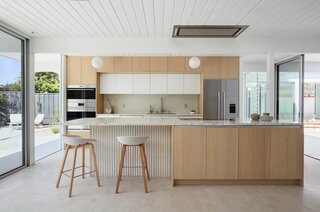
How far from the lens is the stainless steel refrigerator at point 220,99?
640 cm

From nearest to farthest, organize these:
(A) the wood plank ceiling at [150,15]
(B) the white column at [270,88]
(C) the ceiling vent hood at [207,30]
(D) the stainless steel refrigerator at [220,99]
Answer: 1. (A) the wood plank ceiling at [150,15]
2. (C) the ceiling vent hood at [207,30]
3. (B) the white column at [270,88]
4. (D) the stainless steel refrigerator at [220,99]

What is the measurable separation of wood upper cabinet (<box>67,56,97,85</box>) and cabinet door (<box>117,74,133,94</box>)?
65 centimetres

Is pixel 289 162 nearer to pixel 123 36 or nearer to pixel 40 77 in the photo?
pixel 123 36

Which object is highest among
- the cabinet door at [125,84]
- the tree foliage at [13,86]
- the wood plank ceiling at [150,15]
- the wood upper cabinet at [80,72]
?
the wood plank ceiling at [150,15]

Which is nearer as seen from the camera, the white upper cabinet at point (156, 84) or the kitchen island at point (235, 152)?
the kitchen island at point (235, 152)

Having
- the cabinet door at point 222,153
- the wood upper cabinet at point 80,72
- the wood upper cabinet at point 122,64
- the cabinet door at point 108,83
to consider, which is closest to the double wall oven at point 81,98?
the wood upper cabinet at point 80,72

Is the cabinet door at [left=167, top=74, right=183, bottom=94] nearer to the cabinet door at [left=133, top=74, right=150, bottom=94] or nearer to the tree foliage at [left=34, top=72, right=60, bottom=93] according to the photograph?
the cabinet door at [left=133, top=74, right=150, bottom=94]

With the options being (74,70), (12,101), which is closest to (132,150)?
(12,101)

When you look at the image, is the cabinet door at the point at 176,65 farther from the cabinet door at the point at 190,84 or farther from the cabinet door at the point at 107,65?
the cabinet door at the point at 107,65

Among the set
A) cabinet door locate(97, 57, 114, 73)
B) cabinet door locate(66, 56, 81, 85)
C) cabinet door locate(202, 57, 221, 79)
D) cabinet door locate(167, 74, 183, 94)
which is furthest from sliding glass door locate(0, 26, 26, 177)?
cabinet door locate(202, 57, 221, 79)

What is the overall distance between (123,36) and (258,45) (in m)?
2.46

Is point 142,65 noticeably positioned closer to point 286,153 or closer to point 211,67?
point 211,67

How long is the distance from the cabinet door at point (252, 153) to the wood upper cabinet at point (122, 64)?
3695 mm

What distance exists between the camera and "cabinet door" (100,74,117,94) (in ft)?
21.9
